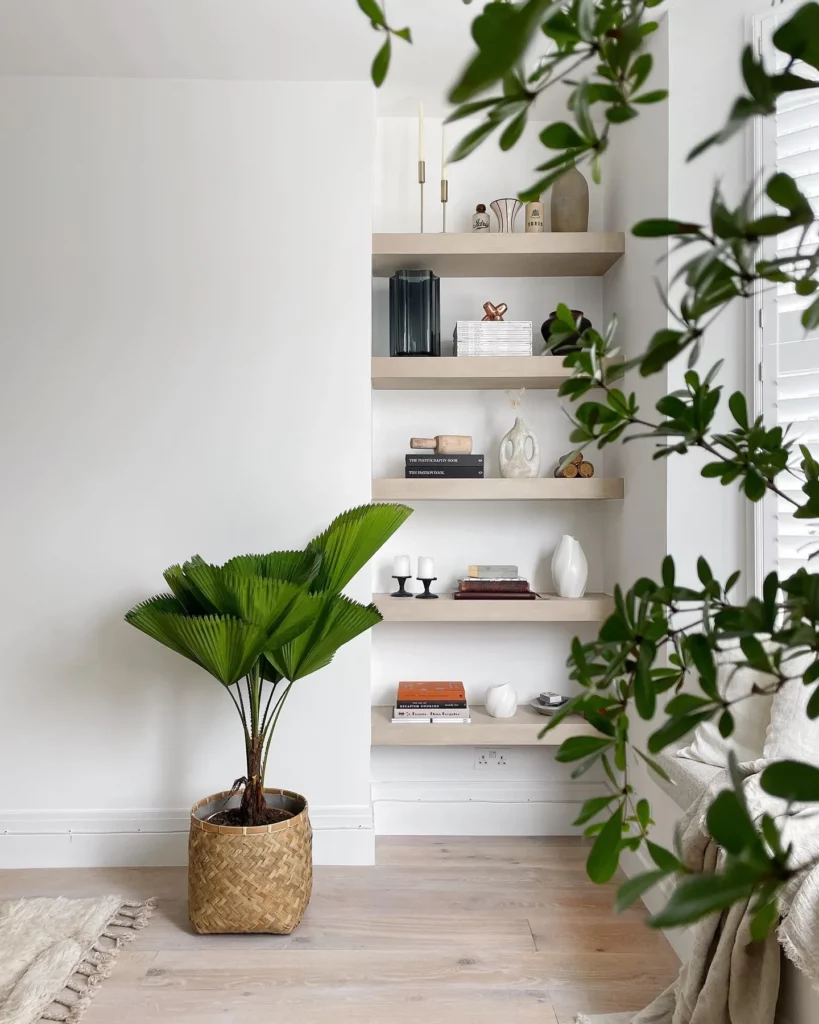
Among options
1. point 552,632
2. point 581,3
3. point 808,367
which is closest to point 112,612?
point 552,632

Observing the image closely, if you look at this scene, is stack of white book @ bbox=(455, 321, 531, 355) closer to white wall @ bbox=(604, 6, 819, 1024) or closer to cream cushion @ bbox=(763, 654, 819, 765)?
white wall @ bbox=(604, 6, 819, 1024)

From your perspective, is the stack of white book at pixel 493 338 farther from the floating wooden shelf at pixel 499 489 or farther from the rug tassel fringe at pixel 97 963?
the rug tassel fringe at pixel 97 963

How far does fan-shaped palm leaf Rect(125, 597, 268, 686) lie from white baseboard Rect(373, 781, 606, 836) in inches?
40.7

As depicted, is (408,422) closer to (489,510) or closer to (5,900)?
(489,510)

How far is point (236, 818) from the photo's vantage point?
236cm

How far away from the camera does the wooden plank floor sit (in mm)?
1942

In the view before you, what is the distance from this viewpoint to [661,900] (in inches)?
89.4

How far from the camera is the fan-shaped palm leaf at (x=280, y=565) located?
242cm

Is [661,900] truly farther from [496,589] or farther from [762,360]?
[762,360]

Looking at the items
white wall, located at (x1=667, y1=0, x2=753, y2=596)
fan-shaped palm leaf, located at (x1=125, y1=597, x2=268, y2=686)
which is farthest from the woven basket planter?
white wall, located at (x1=667, y1=0, x2=753, y2=596)

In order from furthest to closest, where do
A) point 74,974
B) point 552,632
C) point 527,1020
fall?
point 552,632 → point 74,974 → point 527,1020

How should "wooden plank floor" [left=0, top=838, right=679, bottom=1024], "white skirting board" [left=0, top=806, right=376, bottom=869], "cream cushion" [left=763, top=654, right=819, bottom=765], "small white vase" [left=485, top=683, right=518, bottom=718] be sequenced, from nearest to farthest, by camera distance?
"cream cushion" [left=763, top=654, right=819, bottom=765], "wooden plank floor" [left=0, top=838, right=679, bottom=1024], "white skirting board" [left=0, top=806, right=376, bottom=869], "small white vase" [left=485, top=683, right=518, bottom=718]

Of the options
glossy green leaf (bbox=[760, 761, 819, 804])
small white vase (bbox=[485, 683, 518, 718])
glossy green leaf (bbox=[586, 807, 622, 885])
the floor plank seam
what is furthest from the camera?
small white vase (bbox=[485, 683, 518, 718])

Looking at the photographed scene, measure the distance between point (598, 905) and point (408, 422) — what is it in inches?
68.9
